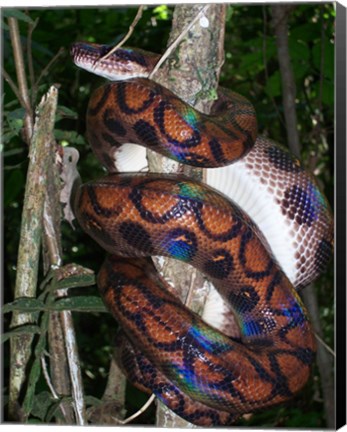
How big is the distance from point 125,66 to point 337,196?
473 mm

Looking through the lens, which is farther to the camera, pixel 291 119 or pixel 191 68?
pixel 291 119

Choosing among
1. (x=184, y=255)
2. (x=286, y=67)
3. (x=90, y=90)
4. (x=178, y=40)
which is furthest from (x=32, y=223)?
(x=286, y=67)

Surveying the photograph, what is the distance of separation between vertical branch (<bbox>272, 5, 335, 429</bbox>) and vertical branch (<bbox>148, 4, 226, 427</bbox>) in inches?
41.0

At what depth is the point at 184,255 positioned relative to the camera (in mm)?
1108

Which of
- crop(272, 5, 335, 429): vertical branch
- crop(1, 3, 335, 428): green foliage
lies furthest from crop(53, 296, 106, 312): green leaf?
crop(272, 5, 335, 429): vertical branch

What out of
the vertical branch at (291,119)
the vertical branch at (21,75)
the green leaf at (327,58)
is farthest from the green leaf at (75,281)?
the green leaf at (327,58)

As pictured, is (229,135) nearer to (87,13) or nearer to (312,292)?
(312,292)

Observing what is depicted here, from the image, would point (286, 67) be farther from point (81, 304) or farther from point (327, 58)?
point (81, 304)

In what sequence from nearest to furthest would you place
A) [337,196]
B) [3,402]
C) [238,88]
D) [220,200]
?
[220,200]
[337,196]
[3,402]
[238,88]

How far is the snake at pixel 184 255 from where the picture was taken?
1.10 m

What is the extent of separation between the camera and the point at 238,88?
112 inches

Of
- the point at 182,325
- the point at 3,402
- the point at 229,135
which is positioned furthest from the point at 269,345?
the point at 3,402

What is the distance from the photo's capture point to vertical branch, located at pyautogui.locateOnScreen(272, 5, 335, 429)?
84.9 inches

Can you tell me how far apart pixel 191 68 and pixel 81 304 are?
0.51 m
